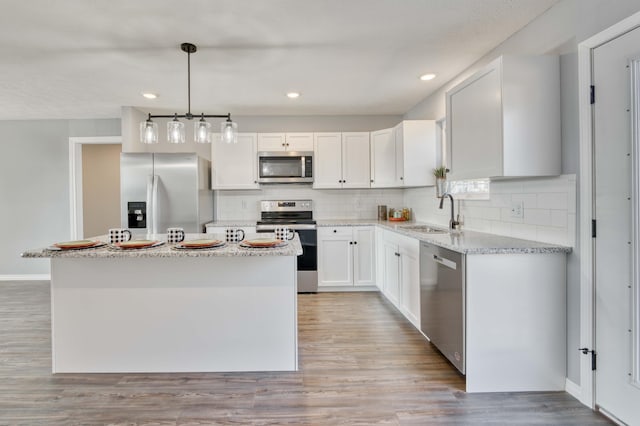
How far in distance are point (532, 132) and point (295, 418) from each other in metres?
2.17

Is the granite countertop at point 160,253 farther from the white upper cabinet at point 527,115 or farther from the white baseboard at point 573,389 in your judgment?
the white baseboard at point 573,389

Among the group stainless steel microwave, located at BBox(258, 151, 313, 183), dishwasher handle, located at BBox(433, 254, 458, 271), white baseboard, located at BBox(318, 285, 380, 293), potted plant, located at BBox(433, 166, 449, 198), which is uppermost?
stainless steel microwave, located at BBox(258, 151, 313, 183)

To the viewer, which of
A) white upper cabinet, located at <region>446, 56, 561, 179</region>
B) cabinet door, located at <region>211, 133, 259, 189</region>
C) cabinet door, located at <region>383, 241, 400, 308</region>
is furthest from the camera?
cabinet door, located at <region>211, 133, 259, 189</region>

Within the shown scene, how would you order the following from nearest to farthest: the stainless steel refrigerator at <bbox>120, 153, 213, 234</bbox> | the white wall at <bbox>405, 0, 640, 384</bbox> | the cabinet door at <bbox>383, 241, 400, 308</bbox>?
the white wall at <bbox>405, 0, 640, 384</bbox> < the cabinet door at <bbox>383, 241, 400, 308</bbox> < the stainless steel refrigerator at <bbox>120, 153, 213, 234</bbox>

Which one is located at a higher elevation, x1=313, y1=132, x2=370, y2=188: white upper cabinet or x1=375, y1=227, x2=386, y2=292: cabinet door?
x1=313, y1=132, x2=370, y2=188: white upper cabinet

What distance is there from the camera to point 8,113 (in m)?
4.48

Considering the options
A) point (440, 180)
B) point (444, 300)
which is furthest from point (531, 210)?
point (440, 180)

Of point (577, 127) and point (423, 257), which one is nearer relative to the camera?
point (577, 127)

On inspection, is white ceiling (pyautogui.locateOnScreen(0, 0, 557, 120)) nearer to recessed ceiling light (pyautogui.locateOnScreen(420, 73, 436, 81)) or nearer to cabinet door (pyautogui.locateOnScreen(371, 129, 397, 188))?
recessed ceiling light (pyautogui.locateOnScreen(420, 73, 436, 81))

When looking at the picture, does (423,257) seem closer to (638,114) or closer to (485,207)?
(485,207)

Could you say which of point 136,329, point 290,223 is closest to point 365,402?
point 136,329

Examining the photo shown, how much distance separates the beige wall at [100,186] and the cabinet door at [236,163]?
127 inches

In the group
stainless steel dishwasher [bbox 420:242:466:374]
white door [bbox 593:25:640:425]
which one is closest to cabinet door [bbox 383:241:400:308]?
stainless steel dishwasher [bbox 420:242:466:374]

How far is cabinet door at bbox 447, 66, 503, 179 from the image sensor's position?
84.4 inches
